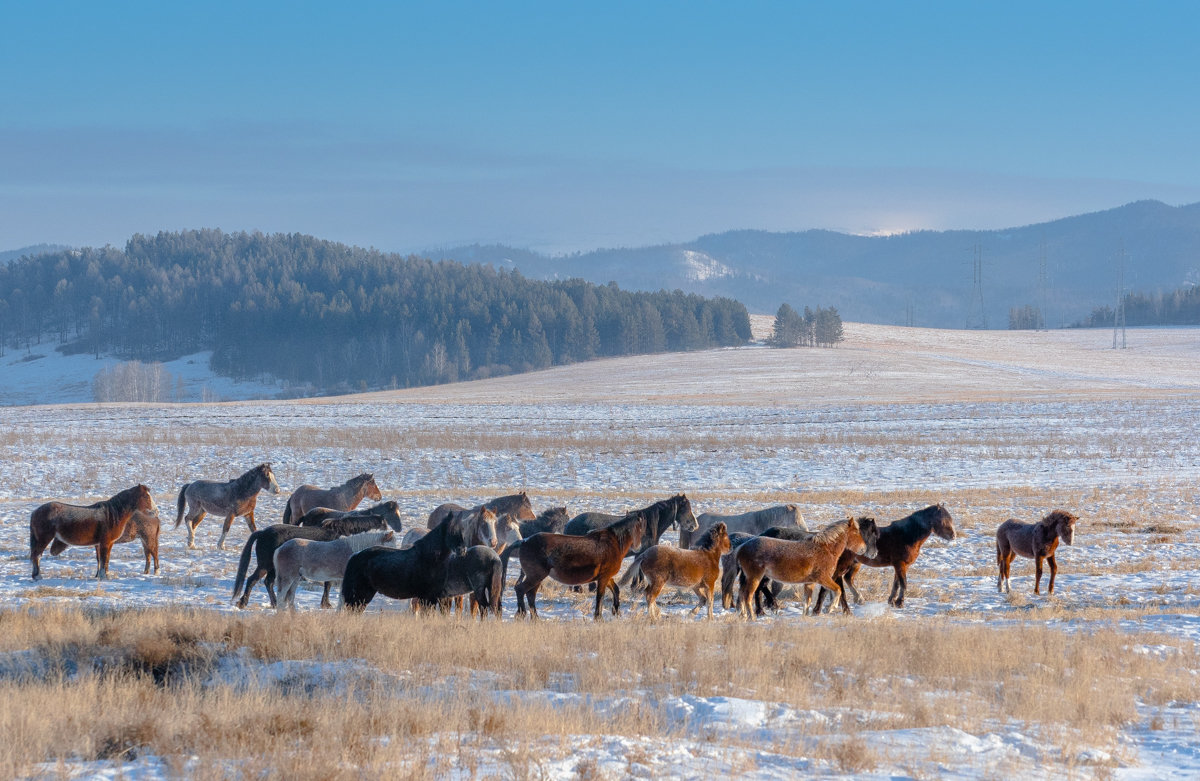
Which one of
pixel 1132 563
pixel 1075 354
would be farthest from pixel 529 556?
pixel 1075 354

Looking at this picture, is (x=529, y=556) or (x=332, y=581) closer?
(x=529, y=556)

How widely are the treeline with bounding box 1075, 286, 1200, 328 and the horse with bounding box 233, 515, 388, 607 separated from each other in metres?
143

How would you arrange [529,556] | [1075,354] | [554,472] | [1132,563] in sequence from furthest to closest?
[1075,354], [554,472], [1132,563], [529,556]

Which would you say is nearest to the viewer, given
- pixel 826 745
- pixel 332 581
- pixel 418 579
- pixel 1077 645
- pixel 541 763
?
pixel 541 763

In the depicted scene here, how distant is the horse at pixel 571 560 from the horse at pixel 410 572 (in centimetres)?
105

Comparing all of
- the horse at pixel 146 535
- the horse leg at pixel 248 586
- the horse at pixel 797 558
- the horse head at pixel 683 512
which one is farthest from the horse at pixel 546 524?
the horse at pixel 146 535

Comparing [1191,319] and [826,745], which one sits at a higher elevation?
[1191,319]

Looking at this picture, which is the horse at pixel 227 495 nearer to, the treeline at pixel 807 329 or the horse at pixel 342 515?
Result: the horse at pixel 342 515

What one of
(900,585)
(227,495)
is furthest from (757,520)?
(227,495)

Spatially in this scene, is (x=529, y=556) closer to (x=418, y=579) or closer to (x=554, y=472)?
(x=418, y=579)

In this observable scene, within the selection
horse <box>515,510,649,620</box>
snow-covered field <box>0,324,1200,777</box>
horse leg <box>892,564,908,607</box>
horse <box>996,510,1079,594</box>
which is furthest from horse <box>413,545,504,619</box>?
horse <box>996,510,1079,594</box>

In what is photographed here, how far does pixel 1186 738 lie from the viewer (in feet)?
22.1

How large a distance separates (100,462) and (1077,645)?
31385mm

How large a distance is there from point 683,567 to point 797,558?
4.50 ft
